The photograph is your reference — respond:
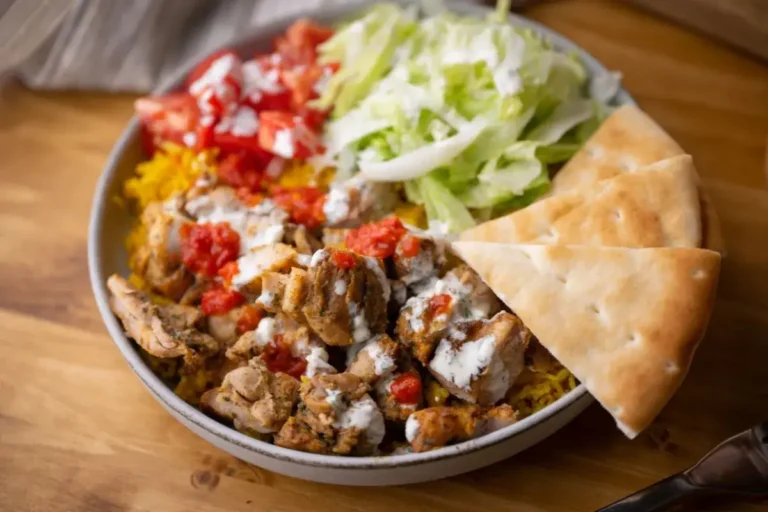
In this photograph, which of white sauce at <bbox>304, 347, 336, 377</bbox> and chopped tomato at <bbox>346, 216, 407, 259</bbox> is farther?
chopped tomato at <bbox>346, 216, 407, 259</bbox>

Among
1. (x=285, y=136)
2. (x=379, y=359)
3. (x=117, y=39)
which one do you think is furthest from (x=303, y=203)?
(x=117, y=39)

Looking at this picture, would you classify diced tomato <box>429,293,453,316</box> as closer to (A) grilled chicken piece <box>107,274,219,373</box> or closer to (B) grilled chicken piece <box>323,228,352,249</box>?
(B) grilled chicken piece <box>323,228,352,249</box>

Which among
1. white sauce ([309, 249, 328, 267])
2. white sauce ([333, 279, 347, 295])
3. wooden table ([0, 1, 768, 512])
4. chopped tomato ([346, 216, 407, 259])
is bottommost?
wooden table ([0, 1, 768, 512])

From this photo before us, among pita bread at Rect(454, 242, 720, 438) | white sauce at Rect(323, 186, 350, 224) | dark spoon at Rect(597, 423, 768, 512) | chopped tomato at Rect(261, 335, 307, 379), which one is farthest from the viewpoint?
white sauce at Rect(323, 186, 350, 224)

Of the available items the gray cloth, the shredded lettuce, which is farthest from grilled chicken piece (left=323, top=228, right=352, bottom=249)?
the gray cloth

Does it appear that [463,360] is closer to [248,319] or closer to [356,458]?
[356,458]

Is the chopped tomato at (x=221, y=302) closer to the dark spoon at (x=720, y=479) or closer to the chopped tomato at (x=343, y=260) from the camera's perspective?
the chopped tomato at (x=343, y=260)

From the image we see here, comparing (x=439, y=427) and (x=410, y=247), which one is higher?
(x=410, y=247)

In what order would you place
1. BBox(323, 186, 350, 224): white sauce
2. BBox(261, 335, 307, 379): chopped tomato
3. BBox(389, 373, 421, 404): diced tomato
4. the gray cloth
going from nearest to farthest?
BBox(389, 373, 421, 404): diced tomato < BBox(261, 335, 307, 379): chopped tomato < BBox(323, 186, 350, 224): white sauce < the gray cloth
